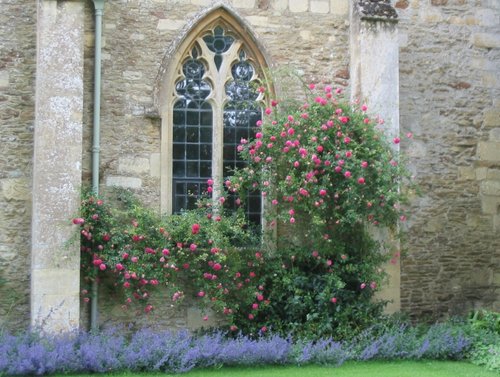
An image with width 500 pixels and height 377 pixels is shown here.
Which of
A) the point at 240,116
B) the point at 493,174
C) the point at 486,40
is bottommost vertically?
the point at 493,174

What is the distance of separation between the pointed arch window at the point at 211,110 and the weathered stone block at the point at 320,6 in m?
1.15

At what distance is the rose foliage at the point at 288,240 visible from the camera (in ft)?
35.7

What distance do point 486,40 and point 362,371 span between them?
6425 millimetres

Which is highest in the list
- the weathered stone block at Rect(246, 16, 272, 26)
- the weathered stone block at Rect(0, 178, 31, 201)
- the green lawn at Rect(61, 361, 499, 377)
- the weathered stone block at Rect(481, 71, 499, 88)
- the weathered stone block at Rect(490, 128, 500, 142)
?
the weathered stone block at Rect(246, 16, 272, 26)

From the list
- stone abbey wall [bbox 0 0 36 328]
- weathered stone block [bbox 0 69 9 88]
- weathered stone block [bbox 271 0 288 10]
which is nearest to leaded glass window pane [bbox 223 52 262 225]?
weathered stone block [bbox 271 0 288 10]

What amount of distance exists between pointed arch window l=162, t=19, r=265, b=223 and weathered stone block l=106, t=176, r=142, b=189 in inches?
19.7

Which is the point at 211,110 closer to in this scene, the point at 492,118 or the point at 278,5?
the point at 278,5

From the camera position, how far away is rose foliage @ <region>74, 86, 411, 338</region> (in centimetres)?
1088

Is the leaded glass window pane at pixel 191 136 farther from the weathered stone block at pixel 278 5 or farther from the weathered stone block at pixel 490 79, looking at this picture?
the weathered stone block at pixel 490 79

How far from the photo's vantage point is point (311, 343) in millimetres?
10336

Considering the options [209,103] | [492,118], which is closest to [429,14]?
[492,118]

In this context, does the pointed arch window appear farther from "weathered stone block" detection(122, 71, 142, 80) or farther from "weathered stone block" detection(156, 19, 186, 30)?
"weathered stone block" detection(122, 71, 142, 80)

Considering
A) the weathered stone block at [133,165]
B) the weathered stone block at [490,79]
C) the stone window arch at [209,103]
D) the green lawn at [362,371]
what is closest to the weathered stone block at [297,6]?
the stone window arch at [209,103]

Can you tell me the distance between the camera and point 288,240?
38.4ft
